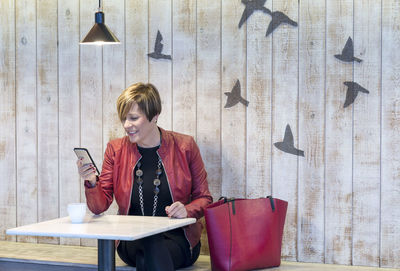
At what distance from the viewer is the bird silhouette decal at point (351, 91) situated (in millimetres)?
2914

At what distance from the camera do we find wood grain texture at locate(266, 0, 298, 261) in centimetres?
301

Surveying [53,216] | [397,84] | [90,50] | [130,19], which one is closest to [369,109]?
[397,84]

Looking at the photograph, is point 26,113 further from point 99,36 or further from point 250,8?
point 250,8

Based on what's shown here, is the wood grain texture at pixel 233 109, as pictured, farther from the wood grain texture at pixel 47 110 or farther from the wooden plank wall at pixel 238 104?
the wood grain texture at pixel 47 110

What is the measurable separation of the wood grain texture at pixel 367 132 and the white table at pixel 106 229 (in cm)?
100

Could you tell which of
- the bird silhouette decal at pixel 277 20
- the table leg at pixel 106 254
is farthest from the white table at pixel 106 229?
the bird silhouette decal at pixel 277 20

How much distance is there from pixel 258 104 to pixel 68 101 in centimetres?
118

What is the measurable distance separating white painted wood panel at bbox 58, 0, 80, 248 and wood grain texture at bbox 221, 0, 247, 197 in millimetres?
918

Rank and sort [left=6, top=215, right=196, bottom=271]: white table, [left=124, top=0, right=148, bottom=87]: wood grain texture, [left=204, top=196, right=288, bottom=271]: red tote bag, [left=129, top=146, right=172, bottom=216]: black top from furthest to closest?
[left=124, top=0, right=148, bottom=87]: wood grain texture < [left=129, top=146, right=172, bottom=216]: black top < [left=204, top=196, right=288, bottom=271]: red tote bag < [left=6, top=215, right=196, bottom=271]: white table

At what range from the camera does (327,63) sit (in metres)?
2.96


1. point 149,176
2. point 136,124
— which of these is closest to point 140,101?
point 136,124

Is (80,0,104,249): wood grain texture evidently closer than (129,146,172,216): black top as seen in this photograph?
No

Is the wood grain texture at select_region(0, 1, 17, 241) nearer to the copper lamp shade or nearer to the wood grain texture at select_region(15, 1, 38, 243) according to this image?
the wood grain texture at select_region(15, 1, 38, 243)

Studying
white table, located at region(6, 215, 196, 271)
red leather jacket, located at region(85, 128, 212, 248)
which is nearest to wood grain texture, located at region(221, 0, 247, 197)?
red leather jacket, located at region(85, 128, 212, 248)
